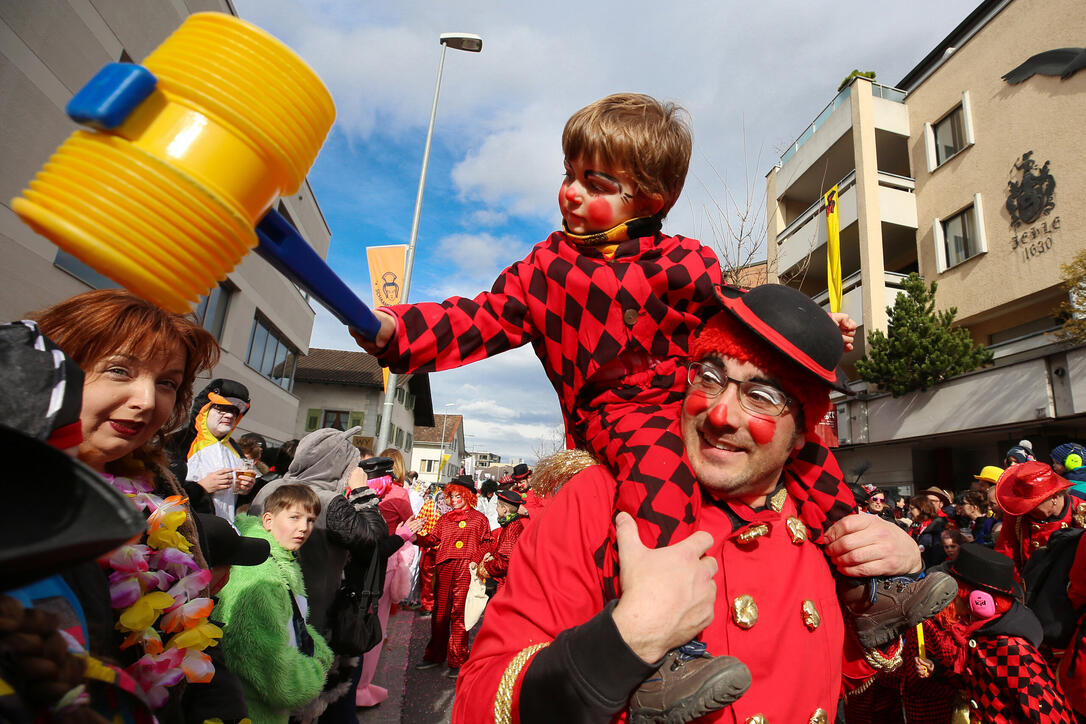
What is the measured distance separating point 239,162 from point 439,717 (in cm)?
646

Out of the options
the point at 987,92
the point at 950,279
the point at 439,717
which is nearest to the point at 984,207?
the point at 950,279

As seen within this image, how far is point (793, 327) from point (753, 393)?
0.22 meters

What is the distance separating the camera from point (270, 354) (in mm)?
18203

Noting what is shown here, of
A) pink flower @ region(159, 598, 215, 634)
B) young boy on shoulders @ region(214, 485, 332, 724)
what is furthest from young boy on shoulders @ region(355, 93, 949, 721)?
young boy on shoulders @ region(214, 485, 332, 724)

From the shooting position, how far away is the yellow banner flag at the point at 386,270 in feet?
34.2

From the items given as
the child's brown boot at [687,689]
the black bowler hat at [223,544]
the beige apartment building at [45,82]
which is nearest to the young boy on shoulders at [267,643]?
the black bowler hat at [223,544]

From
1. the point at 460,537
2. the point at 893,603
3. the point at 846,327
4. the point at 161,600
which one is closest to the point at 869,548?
the point at 893,603

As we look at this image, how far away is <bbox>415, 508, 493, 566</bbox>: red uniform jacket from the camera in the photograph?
8.76 m

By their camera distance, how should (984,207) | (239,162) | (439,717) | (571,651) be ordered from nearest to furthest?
1. (239,162)
2. (571,651)
3. (439,717)
4. (984,207)

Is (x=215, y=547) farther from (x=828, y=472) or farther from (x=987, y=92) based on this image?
(x=987, y=92)

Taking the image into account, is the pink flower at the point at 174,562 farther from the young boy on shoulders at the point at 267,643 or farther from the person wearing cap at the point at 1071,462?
the person wearing cap at the point at 1071,462

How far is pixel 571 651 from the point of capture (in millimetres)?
1153

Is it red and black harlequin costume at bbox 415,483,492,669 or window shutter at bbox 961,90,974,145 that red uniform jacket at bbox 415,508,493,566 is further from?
window shutter at bbox 961,90,974,145

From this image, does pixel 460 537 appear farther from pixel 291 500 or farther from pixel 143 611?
pixel 143 611
